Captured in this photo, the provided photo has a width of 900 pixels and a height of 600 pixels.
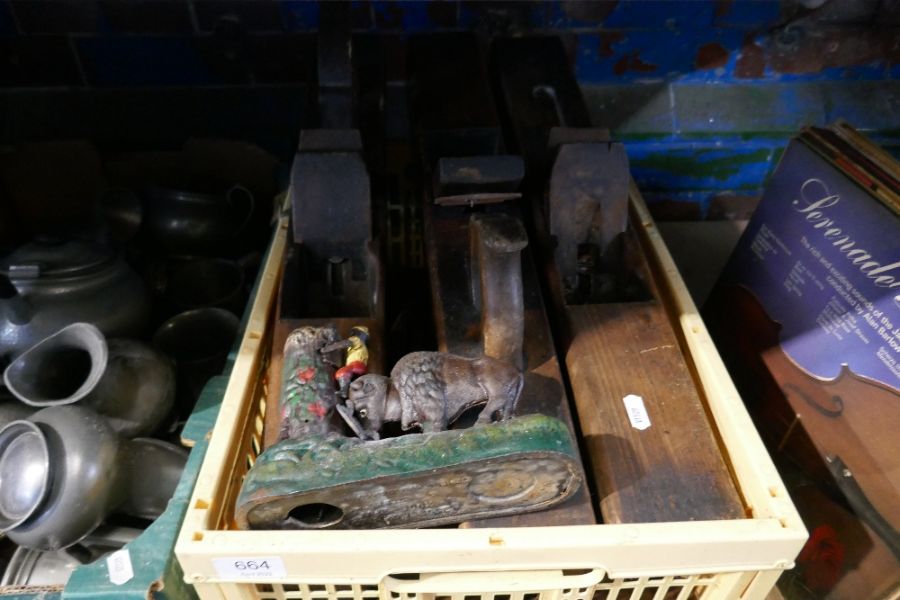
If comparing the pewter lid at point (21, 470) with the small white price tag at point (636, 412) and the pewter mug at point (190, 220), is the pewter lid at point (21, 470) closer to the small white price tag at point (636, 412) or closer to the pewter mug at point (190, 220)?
the pewter mug at point (190, 220)

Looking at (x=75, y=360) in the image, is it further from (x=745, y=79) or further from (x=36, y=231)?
(x=745, y=79)

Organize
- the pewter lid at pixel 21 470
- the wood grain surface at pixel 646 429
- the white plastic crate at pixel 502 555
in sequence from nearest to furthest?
1. the white plastic crate at pixel 502 555
2. the wood grain surface at pixel 646 429
3. the pewter lid at pixel 21 470

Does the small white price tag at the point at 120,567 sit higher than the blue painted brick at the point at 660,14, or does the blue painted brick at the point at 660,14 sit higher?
the blue painted brick at the point at 660,14

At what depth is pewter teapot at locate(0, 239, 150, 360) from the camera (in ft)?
3.45

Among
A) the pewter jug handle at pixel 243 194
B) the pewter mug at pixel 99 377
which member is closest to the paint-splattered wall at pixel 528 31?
the pewter jug handle at pixel 243 194

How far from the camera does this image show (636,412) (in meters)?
0.82

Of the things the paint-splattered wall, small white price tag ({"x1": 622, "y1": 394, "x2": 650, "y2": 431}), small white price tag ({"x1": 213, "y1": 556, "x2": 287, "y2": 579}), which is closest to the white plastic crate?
small white price tag ({"x1": 213, "y1": 556, "x2": 287, "y2": 579})

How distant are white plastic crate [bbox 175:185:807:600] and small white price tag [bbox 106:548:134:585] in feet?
0.43

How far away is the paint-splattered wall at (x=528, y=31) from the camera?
4.66ft

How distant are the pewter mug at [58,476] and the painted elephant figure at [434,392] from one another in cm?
41

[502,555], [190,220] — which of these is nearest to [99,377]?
[190,220]

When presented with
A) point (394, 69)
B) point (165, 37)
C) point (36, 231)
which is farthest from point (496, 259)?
point (36, 231)

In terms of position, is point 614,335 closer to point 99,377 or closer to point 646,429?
point 646,429

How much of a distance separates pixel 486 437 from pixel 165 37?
1252mm
